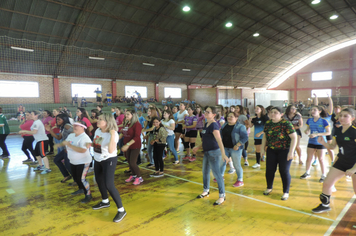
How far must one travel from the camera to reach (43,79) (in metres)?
18.2

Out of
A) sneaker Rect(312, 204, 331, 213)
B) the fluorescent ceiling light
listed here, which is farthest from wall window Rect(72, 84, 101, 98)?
the fluorescent ceiling light

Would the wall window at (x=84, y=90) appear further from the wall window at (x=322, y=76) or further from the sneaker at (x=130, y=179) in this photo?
the wall window at (x=322, y=76)

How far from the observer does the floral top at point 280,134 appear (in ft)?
11.4

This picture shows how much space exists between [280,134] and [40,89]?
2018 centimetres

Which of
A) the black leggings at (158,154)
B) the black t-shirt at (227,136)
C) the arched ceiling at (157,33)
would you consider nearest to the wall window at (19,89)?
the arched ceiling at (157,33)

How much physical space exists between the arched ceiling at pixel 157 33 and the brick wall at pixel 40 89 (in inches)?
26.6

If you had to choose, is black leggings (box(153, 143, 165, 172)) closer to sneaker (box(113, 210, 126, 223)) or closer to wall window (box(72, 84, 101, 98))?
sneaker (box(113, 210, 126, 223))

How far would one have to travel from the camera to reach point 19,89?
56.4ft

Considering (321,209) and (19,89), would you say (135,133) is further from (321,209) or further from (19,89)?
(19,89)

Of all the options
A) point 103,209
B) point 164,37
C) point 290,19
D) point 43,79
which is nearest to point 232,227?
point 103,209

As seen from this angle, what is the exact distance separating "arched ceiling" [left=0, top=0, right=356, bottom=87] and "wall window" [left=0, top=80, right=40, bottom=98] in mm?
1181

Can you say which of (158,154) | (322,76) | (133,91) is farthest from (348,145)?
(322,76)

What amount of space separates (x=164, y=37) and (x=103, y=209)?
18546 mm

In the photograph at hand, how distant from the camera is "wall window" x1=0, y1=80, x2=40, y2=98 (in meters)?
16.4
